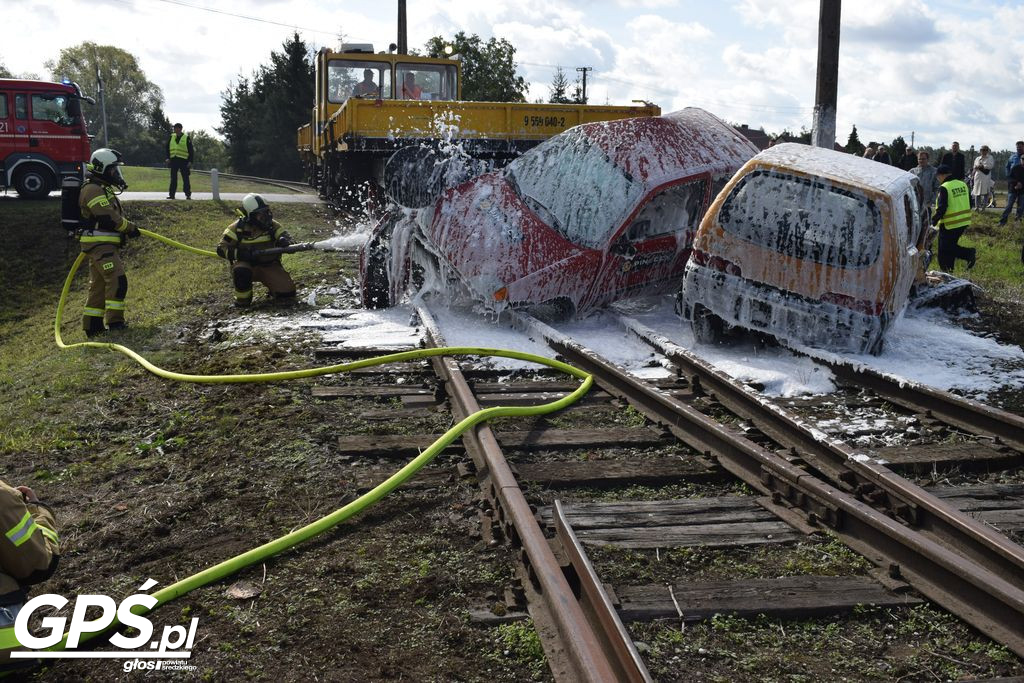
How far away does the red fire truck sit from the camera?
69.8ft

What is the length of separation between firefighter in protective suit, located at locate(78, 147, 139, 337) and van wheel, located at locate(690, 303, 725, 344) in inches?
224

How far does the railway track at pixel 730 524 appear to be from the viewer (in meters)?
3.28

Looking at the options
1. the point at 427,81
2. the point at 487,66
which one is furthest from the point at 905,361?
the point at 487,66

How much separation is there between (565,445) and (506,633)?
84.3 inches

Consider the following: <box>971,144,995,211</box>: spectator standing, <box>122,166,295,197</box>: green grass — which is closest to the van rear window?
<box>971,144,995,211</box>: spectator standing

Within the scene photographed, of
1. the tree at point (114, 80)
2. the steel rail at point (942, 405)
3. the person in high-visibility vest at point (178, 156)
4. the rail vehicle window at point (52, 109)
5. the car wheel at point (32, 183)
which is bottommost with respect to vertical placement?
the steel rail at point (942, 405)

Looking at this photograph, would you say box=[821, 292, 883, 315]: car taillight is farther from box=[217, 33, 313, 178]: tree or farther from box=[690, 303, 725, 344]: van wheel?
box=[217, 33, 313, 178]: tree

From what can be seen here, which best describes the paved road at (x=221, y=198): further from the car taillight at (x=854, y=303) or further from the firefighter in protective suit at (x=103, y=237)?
the car taillight at (x=854, y=303)

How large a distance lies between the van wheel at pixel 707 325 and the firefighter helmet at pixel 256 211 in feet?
16.1

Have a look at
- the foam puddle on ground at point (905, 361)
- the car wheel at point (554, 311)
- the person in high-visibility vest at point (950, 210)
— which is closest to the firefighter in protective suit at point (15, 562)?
the foam puddle on ground at point (905, 361)

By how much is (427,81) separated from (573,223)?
1002 centimetres

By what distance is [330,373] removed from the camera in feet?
22.8

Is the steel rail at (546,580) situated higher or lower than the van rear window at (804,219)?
lower

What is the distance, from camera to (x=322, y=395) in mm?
6492
